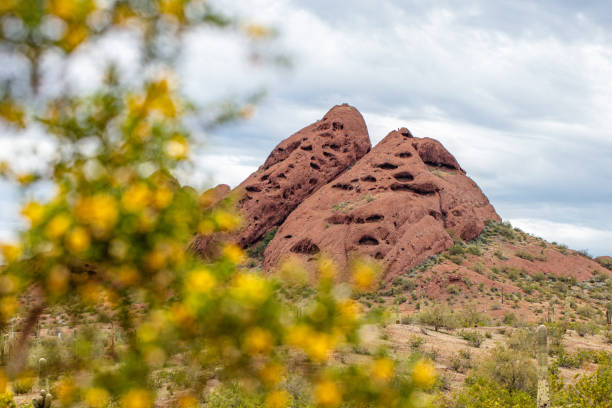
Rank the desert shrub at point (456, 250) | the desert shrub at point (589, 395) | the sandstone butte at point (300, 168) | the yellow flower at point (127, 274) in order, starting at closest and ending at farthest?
the yellow flower at point (127, 274)
the desert shrub at point (589, 395)
the desert shrub at point (456, 250)
the sandstone butte at point (300, 168)

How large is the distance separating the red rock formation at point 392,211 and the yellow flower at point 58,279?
22.7 meters

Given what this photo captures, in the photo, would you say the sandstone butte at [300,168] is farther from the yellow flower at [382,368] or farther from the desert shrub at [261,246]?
the yellow flower at [382,368]

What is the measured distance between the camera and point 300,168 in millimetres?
34188

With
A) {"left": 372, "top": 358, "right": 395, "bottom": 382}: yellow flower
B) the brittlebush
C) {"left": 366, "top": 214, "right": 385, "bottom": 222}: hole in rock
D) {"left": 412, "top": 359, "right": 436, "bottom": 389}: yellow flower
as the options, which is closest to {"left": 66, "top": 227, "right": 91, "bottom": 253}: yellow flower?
the brittlebush

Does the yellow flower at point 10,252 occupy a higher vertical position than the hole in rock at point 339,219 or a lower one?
lower

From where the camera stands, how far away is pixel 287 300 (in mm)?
1814

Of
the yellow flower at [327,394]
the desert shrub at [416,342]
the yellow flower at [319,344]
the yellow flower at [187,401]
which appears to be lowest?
the desert shrub at [416,342]

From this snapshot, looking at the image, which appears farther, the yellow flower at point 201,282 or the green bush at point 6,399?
the green bush at point 6,399

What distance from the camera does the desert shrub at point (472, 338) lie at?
1358 centimetres

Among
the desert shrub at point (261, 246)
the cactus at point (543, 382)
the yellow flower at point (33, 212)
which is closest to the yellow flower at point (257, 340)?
the yellow flower at point (33, 212)

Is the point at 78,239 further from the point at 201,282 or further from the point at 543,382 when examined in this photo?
the point at 543,382

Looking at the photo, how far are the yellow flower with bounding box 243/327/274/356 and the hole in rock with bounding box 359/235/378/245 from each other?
25.0 metres

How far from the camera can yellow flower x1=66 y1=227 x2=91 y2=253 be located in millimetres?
1532

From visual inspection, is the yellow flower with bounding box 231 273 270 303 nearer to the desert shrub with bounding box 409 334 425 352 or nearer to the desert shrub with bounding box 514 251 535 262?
the desert shrub with bounding box 409 334 425 352
